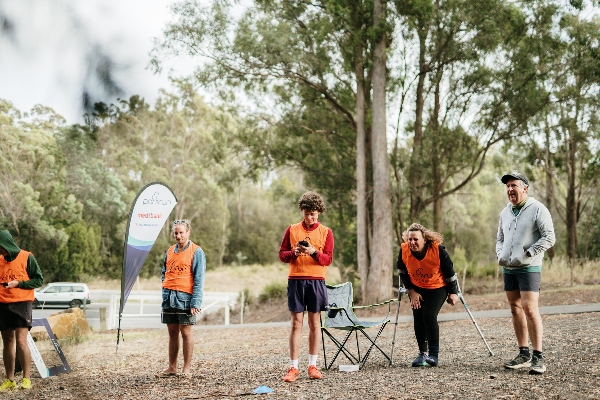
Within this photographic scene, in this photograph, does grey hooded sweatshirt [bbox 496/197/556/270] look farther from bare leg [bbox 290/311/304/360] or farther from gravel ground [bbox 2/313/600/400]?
bare leg [bbox 290/311/304/360]

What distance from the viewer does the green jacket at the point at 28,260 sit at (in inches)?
243

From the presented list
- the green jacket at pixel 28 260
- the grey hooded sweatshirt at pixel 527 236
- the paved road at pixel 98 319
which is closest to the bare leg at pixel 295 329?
the grey hooded sweatshirt at pixel 527 236

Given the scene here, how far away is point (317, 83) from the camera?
20891 millimetres

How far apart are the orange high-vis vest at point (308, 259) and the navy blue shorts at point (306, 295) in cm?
6

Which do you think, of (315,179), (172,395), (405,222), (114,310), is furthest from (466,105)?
(172,395)

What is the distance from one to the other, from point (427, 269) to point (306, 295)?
1.38 meters

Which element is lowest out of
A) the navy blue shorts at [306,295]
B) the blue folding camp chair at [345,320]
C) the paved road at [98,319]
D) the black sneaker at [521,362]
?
the paved road at [98,319]

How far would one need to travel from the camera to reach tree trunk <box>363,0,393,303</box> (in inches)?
744

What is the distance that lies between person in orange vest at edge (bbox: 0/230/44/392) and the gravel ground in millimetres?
408

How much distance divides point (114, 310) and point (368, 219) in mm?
8209

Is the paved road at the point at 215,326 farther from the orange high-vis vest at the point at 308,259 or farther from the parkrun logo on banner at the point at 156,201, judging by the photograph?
the orange high-vis vest at the point at 308,259

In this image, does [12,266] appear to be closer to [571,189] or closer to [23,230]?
[23,230]

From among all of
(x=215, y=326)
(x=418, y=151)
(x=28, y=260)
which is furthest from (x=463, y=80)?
(x=28, y=260)

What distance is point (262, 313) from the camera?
77.3 ft
